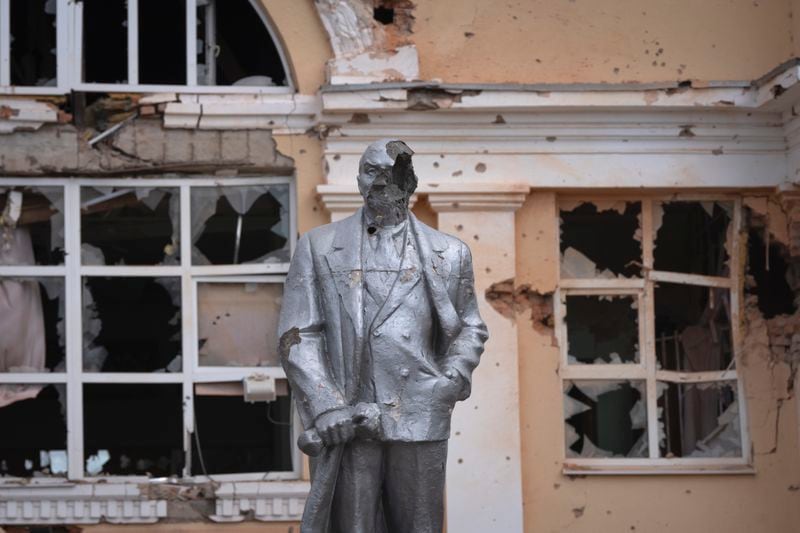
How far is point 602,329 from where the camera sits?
36.9ft

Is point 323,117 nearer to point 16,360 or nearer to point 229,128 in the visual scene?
point 229,128

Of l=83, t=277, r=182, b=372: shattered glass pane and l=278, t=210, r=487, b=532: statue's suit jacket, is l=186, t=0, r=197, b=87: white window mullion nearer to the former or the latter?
l=83, t=277, r=182, b=372: shattered glass pane

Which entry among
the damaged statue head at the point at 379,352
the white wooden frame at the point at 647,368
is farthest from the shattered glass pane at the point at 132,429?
the damaged statue head at the point at 379,352

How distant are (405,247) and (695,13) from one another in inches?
162

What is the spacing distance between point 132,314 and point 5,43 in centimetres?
176

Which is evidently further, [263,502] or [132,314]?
[132,314]

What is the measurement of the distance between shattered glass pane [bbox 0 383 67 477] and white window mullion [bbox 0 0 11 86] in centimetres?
181

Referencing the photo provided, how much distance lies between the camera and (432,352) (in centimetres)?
789

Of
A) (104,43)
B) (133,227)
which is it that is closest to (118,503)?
(133,227)

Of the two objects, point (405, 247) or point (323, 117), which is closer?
point (405, 247)

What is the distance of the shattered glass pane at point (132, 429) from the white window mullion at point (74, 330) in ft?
0.26

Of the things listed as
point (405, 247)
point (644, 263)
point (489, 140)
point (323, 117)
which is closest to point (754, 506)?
point (644, 263)

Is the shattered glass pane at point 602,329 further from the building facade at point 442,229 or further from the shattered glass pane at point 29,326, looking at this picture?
the shattered glass pane at point 29,326

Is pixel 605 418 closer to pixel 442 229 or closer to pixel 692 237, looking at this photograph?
pixel 692 237
